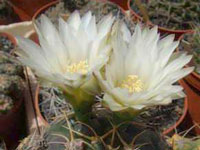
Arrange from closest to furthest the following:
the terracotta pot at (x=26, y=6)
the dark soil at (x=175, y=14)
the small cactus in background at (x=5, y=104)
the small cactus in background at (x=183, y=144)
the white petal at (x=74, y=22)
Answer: the white petal at (x=74, y=22) → the small cactus in background at (x=183, y=144) → the small cactus in background at (x=5, y=104) → the dark soil at (x=175, y=14) → the terracotta pot at (x=26, y=6)

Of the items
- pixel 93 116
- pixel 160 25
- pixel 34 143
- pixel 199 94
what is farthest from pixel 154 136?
pixel 160 25

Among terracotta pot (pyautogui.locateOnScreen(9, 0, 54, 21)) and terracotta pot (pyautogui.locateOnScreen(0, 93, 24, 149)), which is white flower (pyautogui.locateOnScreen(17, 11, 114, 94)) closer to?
terracotta pot (pyautogui.locateOnScreen(0, 93, 24, 149))

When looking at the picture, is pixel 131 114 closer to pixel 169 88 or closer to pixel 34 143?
pixel 169 88

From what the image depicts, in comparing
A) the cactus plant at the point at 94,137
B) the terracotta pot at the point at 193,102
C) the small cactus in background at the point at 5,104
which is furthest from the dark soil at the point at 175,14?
the cactus plant at the point at 94,137

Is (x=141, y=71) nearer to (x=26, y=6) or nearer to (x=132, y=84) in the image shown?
(x=132, y=84)

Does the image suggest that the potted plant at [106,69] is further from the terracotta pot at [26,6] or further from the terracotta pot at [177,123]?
the terracotta pot at [26,6]

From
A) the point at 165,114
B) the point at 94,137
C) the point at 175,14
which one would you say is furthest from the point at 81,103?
the point at 175,14

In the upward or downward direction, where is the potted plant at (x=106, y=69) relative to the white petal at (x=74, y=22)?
downward
